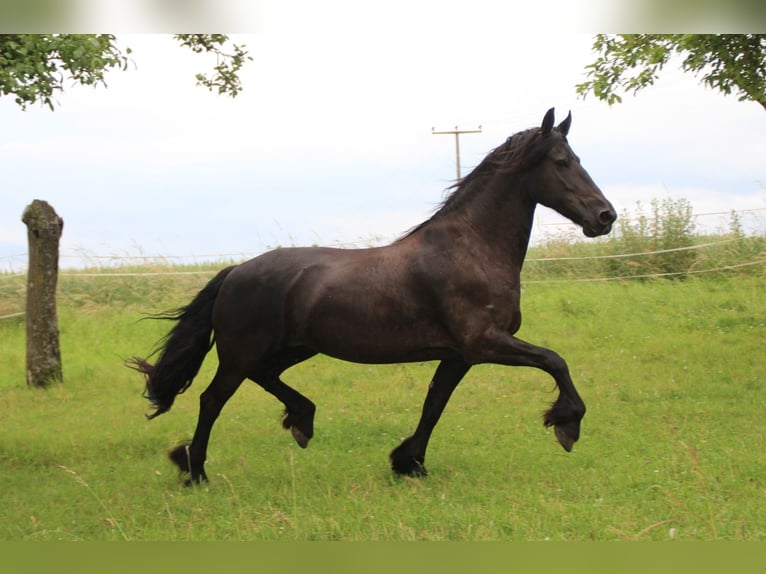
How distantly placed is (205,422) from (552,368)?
2954 millimetres

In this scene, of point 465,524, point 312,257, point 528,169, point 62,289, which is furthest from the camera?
point 62,289

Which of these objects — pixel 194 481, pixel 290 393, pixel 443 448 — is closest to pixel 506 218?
pixel 290 393

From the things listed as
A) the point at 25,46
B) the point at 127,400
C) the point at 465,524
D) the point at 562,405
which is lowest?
the point at 127,400

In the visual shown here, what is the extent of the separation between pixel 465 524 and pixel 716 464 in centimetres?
278

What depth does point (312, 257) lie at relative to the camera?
709 centimetres

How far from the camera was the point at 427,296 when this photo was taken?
6.64 m

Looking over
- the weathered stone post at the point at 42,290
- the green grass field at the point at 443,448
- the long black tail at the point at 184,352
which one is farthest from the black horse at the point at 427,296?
the weathered stone post at the point at 42,290

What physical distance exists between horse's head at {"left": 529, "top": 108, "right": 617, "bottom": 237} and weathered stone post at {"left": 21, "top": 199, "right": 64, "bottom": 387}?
8.38m

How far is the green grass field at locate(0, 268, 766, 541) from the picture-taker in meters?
5.61

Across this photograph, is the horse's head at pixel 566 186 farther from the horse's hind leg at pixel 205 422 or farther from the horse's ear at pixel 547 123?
the horse's hind leg at pixel 205 422

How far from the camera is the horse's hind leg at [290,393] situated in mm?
7359

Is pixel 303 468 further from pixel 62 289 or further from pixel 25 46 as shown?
pixel 62 289

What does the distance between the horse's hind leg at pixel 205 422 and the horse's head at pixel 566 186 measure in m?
2.96

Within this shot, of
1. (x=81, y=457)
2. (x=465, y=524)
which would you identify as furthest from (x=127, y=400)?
(x=465, y=524)
